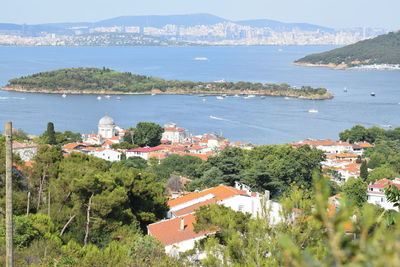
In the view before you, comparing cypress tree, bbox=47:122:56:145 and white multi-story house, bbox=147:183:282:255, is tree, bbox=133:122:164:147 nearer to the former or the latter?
cypress tree, bbox=47:122:56:145

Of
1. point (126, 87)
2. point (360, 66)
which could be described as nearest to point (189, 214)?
point (126, 87)

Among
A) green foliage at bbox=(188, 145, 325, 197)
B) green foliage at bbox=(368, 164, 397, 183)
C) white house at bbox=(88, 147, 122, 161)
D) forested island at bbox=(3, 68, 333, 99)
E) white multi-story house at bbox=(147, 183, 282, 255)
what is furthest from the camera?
forested island at bbox=(3, 68, 333, 99)

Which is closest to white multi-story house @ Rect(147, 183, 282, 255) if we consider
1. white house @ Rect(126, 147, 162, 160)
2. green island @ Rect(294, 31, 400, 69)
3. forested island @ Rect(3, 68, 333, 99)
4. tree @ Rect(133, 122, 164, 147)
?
white house @ Rect(126, 147, 162, 160)

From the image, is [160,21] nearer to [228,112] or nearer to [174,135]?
[228,112]

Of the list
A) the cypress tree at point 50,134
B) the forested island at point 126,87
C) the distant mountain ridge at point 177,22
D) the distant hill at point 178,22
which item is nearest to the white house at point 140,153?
the cypress tree at point 50,134

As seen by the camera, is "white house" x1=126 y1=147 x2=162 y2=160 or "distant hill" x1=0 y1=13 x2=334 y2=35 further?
"distant hill" x1=0 y1=13 x2=334 y2=35

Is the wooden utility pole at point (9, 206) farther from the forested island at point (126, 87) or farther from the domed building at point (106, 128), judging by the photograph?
the forested island at point (126, 87)
